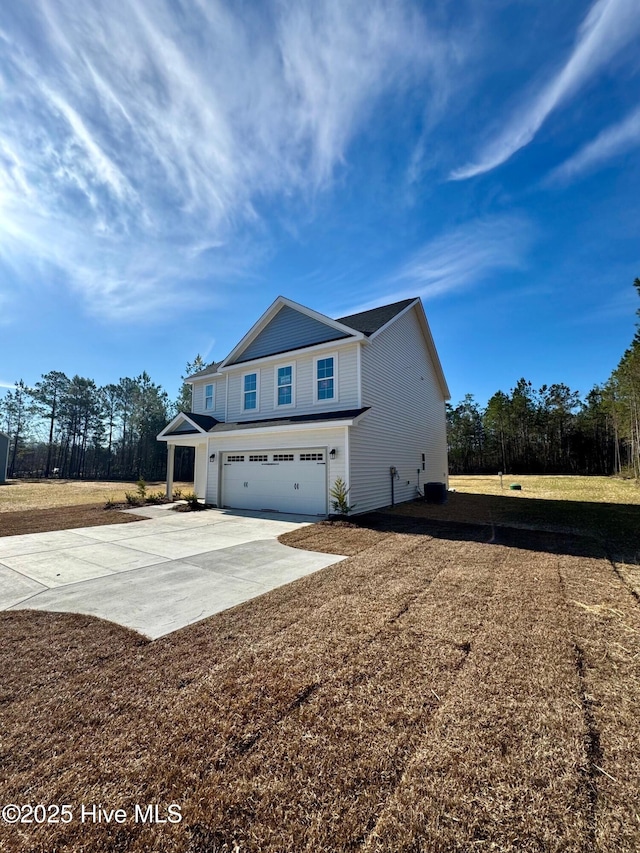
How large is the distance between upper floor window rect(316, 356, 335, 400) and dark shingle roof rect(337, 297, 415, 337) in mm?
1713

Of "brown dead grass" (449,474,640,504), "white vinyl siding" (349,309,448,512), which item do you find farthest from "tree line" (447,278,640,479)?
"white vinyl siding" (349,309,448,512)

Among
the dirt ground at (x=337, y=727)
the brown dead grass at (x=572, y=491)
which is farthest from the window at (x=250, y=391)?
the brown dead grass at (x=572, y=491)

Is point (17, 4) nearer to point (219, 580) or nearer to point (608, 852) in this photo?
point (219, 580)

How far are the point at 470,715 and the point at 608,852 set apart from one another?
92 centimetres

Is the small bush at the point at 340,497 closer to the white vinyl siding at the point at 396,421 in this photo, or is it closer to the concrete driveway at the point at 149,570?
the white vinyl siding at the point at 396,421

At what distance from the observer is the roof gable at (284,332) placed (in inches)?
531

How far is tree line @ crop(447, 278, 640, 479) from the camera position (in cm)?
4516

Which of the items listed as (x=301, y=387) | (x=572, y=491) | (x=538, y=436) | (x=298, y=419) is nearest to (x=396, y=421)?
(x=301, y=387)

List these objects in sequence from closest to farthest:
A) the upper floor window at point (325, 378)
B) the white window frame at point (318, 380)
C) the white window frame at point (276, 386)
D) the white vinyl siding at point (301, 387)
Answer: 1. the white vinyl siding at point (301, 387)
2. the white window frame at point (318, 380)
3. the upper floor window at point (325, 378)
4. the white window frame at point (276, 386)

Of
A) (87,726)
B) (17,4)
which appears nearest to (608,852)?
(87,726)

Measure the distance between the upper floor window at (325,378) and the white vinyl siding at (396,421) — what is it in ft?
4.05

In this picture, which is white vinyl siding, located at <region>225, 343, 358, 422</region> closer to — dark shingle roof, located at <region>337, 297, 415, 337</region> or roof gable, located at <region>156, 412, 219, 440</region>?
roof gable, located at <region>156, 412, 219, 440</region>

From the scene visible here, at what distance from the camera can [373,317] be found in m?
14.7

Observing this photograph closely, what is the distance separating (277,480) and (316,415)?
9.07 ft
